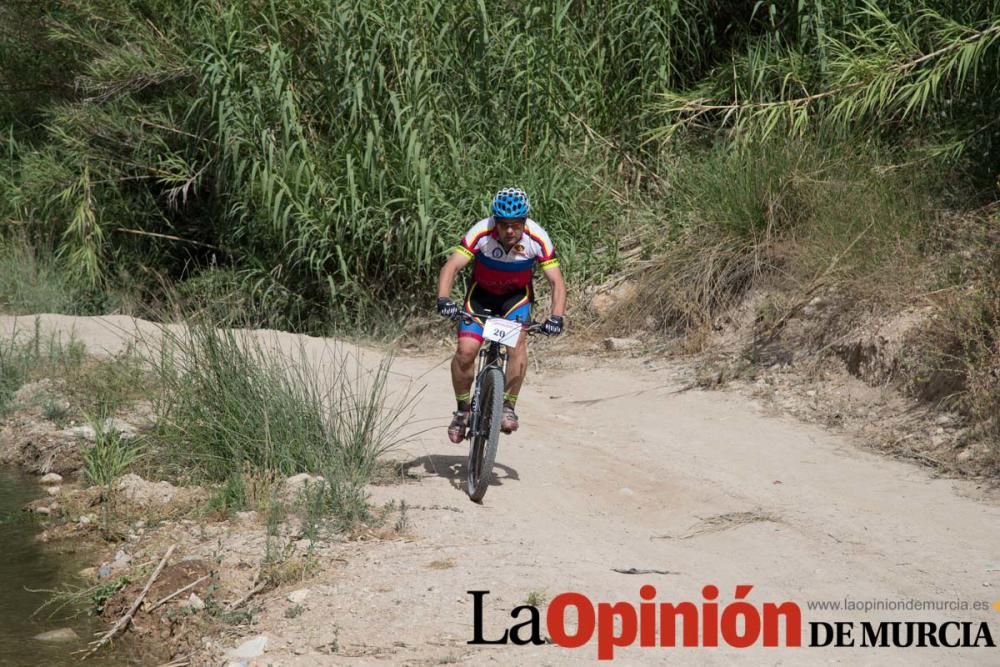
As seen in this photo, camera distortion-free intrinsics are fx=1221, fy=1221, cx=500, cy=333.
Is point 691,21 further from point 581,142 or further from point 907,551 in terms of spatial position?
point 907,551

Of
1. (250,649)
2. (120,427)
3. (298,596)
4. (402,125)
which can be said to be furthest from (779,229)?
(250,649)

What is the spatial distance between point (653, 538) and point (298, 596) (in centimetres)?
197

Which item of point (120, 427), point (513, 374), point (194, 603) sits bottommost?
point (194, 603)

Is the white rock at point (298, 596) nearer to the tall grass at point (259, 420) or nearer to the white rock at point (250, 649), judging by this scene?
the white rock at point (250, 649)

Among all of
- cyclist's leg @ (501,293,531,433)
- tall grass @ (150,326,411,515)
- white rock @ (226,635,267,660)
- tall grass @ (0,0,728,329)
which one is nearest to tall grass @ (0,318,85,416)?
tall grass @ (0,0,728,329)

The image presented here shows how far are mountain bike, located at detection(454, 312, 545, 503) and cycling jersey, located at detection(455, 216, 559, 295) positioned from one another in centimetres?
29

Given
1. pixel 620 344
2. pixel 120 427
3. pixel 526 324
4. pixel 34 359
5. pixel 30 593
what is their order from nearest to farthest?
pixel 30 593 → pixel 526 324 → pixel 120 427 → pixel 34 359 → pixel 620 344

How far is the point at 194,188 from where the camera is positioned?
1341 cm

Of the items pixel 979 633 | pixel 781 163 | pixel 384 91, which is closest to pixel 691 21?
pixel 781 163

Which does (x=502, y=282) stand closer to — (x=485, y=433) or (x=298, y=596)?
(x=485, y=433)

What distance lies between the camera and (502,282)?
7156mm

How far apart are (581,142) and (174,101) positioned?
4715 mm

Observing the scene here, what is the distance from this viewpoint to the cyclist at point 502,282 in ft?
22.4

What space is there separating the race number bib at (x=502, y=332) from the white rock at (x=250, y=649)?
7.16ft
